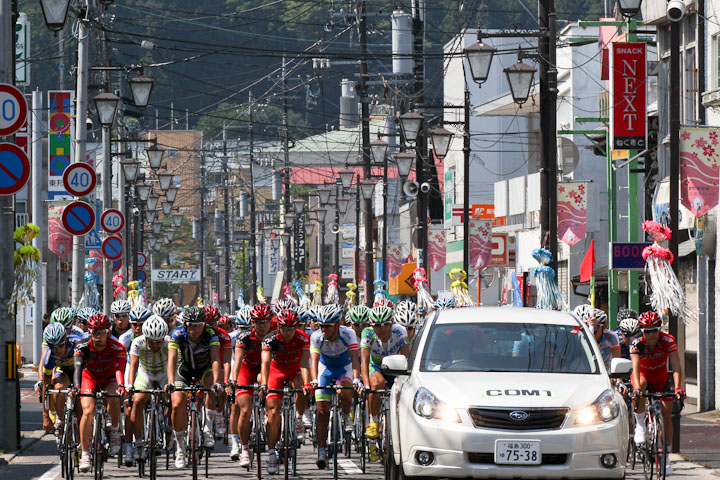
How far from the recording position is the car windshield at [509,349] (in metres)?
11.3

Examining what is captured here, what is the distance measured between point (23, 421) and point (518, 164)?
47.0 metres

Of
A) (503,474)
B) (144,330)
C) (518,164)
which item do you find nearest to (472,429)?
(503,474)

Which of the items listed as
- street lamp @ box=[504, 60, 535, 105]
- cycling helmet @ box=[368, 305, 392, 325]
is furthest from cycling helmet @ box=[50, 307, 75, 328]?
street lamp @ box=[504, 60, 535, 105]

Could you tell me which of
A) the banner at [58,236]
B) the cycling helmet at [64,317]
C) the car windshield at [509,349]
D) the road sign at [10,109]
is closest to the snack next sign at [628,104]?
the banner at [58,236]

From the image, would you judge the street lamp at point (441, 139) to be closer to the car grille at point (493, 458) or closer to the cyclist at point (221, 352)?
the cyclist at point (221, 352)

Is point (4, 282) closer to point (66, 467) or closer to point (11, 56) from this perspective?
point (11, 56)

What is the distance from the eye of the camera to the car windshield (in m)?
11.3

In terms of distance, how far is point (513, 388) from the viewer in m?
10.6

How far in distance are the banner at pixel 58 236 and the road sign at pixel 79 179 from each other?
5774 mm

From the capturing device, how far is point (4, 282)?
58.5 ft

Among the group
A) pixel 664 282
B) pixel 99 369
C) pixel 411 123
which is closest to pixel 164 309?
pixel 99 369

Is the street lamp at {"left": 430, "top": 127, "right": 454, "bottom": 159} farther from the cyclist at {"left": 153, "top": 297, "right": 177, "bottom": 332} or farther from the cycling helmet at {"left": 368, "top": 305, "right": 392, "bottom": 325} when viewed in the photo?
the cycling helmet at {"left": 368, "top": 305, "right": 392, "bottom": 325}

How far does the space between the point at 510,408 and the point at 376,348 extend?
596 cm

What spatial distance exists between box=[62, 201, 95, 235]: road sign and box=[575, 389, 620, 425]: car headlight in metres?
15.2
